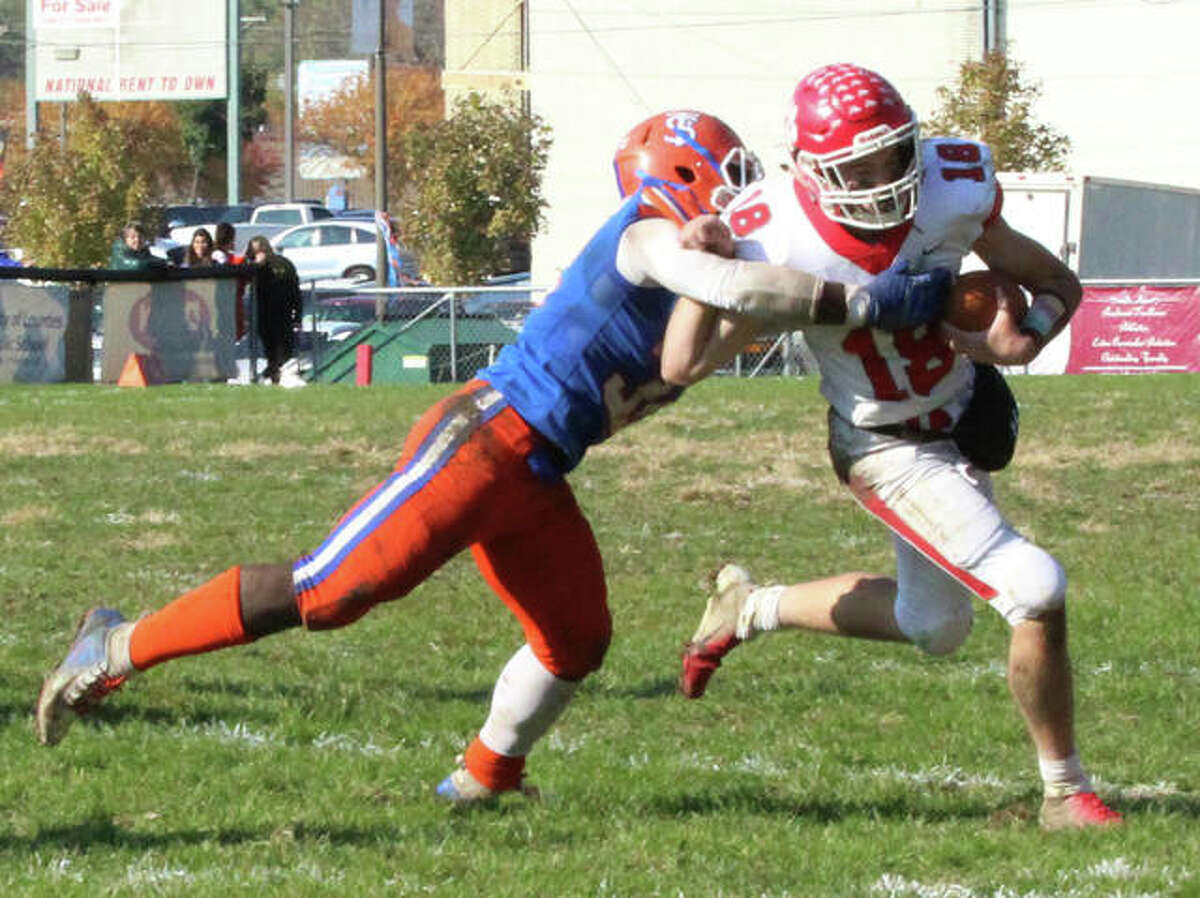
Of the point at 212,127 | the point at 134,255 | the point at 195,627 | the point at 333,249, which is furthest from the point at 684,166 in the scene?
the point at 212,127

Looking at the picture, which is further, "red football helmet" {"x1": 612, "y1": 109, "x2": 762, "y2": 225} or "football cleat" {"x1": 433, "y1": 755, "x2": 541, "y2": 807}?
"football cleat" {"x1": 433, "y1": 755, "x2": 541, "y2": 807}

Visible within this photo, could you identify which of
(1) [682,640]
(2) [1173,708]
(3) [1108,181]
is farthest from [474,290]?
(2) [1173,708]

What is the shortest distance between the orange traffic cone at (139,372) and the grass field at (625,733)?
866 centimetres

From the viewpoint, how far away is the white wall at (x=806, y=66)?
35.1m

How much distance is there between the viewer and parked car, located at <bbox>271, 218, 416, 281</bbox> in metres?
37.2

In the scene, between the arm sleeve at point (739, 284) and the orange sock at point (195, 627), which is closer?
the arm sleeve at point (739, 284)

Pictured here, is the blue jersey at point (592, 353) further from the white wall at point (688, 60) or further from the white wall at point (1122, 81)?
the white wall at point (688, 60)

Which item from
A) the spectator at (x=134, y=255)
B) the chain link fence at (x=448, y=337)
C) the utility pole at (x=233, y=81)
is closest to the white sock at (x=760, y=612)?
the chain link fence at (x=448, y=337)

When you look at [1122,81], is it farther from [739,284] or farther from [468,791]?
[739,284]

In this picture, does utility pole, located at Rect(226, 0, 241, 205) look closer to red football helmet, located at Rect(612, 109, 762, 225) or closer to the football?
red football helmet, located at Rect(612, 109, 762, 225)

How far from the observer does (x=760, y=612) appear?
17.0 ft

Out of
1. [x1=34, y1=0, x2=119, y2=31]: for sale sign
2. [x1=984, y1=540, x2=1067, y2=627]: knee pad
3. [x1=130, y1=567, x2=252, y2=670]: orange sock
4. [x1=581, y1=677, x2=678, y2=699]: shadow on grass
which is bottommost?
[x1=581, y1=677, x2=678, y2=699]: shadow on grass

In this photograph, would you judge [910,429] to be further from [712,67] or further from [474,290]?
[712,67]

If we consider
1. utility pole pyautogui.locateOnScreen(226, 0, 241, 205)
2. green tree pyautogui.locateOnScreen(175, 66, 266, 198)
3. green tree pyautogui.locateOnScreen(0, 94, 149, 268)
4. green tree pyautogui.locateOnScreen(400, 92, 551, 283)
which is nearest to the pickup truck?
utility pole pyautogui.locateOnScreen(226, 0, 241, 205)
